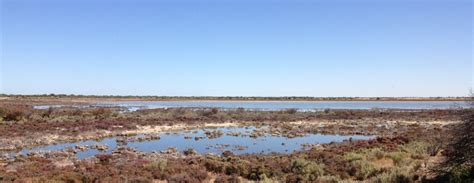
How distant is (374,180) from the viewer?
12.3 metres

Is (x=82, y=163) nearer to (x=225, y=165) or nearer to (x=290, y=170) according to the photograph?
(x=225, y=165)

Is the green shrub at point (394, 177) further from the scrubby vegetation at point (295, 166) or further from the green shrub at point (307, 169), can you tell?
the green shrub at point (307, 169)

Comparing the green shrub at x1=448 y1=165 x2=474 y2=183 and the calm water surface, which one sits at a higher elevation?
the green shrub at x1=448 y1=165 x2=474 y2=183

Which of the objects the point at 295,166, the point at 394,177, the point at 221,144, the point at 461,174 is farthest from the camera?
the point at 221,144

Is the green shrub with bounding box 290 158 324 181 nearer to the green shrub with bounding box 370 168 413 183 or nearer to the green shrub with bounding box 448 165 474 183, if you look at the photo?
the green shrub with bounding box 370 168 413 183

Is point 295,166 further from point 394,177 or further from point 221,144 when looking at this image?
point 221,144

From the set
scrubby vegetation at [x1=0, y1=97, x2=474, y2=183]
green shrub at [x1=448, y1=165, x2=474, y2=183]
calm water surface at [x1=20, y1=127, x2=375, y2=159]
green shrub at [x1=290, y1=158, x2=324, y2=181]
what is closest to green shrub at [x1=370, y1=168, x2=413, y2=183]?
scrubby vegetation at [x1=0, y1=97, x2=474, y2=183]

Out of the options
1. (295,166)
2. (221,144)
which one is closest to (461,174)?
(295,166)

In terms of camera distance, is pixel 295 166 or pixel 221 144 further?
pixel 221 144

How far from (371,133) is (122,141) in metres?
17.9

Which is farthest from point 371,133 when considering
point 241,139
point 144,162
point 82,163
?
point 82,163

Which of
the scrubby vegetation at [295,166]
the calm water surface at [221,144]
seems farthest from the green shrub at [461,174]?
the calm water surface at [221,144]

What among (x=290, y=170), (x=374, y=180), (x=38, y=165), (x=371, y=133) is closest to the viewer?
(x=374, y=180)

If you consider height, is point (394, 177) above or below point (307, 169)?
above
